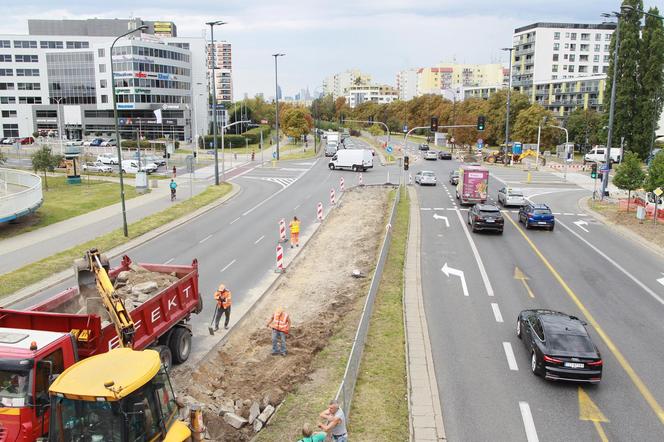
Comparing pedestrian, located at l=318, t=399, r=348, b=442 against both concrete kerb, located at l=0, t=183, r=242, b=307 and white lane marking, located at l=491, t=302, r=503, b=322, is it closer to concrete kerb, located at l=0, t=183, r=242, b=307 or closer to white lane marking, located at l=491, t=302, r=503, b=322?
white lane marking, located at l=491, t=302, r=503, b=322

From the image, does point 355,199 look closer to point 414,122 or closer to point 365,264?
point 365,264

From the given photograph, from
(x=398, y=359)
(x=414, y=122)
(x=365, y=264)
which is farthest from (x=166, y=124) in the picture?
(x=398, y=359)

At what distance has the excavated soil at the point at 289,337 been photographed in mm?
13367

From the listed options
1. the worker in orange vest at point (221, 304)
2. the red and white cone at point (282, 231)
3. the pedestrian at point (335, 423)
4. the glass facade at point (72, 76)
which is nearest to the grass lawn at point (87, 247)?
the red and white cone at point (282, 231)

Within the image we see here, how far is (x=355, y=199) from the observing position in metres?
45.7

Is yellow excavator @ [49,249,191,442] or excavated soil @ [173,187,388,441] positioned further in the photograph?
excavated soil @ [173,187,388,441]

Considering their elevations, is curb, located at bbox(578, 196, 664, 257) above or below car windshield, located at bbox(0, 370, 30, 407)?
below

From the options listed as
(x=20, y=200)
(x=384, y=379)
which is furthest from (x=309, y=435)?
(x=20, y=200)

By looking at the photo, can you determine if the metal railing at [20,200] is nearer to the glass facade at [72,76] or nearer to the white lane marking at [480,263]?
the white lane marking at [480,263]

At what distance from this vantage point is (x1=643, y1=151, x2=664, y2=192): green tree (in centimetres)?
3481

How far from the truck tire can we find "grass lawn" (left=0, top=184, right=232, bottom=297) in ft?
33.9

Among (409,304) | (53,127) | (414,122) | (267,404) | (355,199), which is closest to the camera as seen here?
(267,404)

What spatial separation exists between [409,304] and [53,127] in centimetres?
11109

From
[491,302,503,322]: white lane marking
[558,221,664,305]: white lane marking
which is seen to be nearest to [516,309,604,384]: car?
[491,302,503,322]: white lane marking
